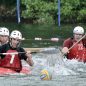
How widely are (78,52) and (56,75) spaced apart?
289 centimetres

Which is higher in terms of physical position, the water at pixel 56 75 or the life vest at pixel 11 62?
the life vest at pixel 11 62

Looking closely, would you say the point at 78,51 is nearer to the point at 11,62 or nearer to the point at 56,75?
the point at 56,75

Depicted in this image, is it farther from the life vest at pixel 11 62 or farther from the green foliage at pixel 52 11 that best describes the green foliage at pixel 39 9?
the life vest at pixel 11 62

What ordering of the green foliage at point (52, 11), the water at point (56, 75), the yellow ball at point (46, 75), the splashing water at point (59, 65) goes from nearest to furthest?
the water at point (56, 75)
the yellow ball at point (46, 75)
the splashing water at point (59, 65)
the green foliage at point (52, 11)

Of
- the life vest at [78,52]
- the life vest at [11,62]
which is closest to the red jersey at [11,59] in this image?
the life vest at [11,62]

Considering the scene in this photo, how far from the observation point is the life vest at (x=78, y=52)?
1836 centimetres

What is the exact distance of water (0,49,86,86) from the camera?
46.7 feet

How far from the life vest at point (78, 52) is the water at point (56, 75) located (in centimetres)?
23

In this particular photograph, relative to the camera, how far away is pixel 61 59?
1753 cm

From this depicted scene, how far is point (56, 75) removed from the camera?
1580 cm

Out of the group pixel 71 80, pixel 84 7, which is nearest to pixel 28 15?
pixel 84 7

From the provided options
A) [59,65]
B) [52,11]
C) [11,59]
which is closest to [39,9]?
[52,11]

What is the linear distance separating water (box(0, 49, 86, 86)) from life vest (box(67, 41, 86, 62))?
23 centimetres

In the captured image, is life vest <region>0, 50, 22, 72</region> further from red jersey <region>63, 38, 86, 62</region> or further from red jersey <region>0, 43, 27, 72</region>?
red jersey <region>63, 38, 86, 62</region>
